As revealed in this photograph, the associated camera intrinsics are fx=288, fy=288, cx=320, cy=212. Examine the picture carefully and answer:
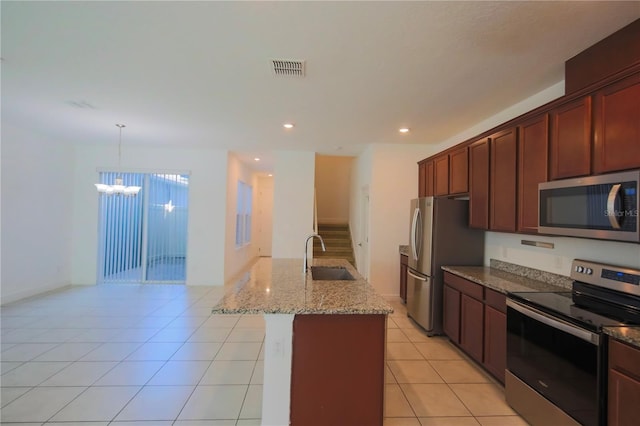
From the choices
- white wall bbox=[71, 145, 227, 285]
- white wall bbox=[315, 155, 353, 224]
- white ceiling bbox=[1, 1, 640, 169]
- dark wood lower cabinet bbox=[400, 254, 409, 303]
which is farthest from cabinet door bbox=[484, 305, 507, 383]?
white wall bbox=[315, 155, 353, 224]

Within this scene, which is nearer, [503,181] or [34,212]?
[503,181]

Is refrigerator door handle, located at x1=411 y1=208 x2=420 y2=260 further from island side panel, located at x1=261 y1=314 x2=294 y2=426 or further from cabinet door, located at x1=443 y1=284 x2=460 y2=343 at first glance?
island side panel, located at x1=261 y1=314 x2=294 y2=426

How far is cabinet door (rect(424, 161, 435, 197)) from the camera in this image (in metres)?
4.44

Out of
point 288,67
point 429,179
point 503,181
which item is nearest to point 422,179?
point 429,179

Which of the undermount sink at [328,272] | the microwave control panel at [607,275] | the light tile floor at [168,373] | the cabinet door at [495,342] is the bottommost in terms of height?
the light tile floor at [168,373]

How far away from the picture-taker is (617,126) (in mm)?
1839

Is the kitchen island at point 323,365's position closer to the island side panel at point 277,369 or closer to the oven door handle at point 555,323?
the island side panel at point 277,369

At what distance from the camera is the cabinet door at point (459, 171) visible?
355 cm

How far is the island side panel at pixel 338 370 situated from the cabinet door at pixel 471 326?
141 centimetres

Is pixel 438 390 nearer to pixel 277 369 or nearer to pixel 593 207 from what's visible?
pixel 277 369

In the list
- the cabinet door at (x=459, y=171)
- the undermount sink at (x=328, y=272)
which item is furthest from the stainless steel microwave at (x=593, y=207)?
the undermount sink at (x=328, y=272)

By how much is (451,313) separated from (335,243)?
4.07 m

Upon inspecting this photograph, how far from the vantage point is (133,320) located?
3.96 metres

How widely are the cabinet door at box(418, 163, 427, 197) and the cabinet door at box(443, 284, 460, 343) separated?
5.95 ft
